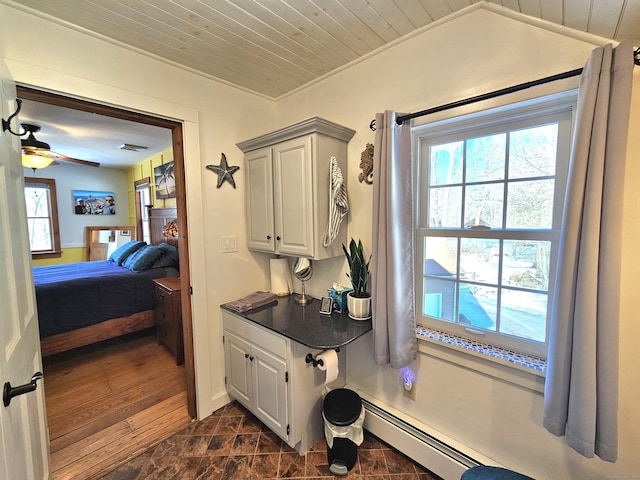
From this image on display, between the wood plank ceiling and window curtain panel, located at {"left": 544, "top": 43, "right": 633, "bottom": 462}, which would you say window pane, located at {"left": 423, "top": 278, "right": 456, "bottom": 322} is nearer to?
window curtain panel, located at {"left": 544, "top": 43, "right": 633, "bottom": 462}

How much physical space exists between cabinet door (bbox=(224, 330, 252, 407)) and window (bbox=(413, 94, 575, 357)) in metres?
1.17

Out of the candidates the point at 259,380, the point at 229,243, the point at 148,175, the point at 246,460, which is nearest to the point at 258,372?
the point at 259,380

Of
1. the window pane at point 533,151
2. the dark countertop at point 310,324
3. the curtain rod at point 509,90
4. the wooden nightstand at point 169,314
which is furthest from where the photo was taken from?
the wooden nightstand at point 169,314

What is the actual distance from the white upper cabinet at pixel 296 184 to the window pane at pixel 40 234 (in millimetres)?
4966

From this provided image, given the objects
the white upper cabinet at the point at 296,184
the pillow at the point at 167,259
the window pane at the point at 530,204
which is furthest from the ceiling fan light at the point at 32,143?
the window pane at the point at 530,204

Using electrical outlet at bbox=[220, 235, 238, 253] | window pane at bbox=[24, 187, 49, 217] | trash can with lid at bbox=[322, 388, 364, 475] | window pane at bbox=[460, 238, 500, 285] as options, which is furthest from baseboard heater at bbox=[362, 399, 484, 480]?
window pane at bbox=[24, 187, 49, 217]

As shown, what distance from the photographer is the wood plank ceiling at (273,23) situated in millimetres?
1054

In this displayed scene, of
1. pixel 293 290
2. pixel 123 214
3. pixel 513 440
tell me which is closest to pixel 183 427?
pixel 293 290

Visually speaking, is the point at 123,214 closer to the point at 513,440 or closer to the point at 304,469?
the point at 304,469

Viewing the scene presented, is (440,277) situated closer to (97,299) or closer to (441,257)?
(441,257)

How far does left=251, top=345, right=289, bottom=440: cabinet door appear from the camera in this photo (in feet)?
5.17

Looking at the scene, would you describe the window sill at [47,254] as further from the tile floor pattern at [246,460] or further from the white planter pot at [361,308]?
the white planter pot at [361,308]

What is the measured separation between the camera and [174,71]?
5.70ft

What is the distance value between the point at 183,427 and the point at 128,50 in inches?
93.5
